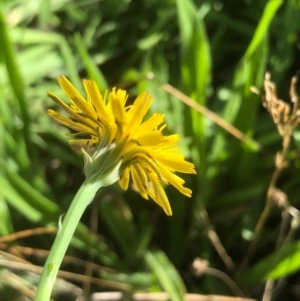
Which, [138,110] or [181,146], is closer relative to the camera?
[138,110]

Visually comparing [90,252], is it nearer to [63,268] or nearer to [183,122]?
[63,268]

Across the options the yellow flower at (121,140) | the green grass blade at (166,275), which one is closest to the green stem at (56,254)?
the yellow flower at (121,140)

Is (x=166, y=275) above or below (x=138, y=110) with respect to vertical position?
below

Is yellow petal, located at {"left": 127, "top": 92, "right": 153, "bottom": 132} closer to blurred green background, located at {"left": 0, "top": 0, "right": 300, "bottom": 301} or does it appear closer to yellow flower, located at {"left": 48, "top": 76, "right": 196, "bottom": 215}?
yellow flower, located at {"left": 48, "top": 76, "right": 196, "bottom": 215}

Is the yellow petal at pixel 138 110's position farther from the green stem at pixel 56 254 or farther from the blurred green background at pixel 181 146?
the blurred green background at pixel 181 146

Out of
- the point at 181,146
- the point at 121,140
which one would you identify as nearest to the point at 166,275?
the point at 181,146

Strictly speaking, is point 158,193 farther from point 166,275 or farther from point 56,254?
point 166,275

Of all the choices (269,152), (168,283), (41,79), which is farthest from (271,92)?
(41,79)
